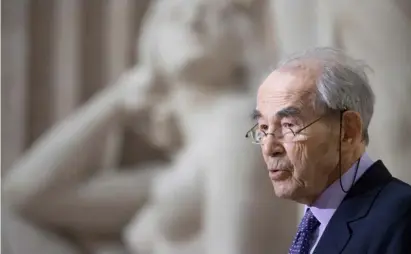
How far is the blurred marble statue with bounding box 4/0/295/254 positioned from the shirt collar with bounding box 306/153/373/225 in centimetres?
103

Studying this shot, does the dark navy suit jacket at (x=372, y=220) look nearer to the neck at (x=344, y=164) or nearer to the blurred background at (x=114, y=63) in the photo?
the neck at (x=344, y=164)

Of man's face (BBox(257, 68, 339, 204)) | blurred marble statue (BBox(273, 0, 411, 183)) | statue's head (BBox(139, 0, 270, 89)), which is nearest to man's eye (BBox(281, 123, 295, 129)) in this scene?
man's face (BBox(257, 68, 339, 204))

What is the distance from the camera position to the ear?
0.99 meters

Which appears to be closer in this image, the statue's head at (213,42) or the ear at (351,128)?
the ear at (351,128)

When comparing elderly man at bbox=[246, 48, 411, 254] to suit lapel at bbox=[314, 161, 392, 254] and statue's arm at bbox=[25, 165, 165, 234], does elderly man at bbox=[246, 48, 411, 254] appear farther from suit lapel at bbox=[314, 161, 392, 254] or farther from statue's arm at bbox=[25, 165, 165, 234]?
statue's arm at bbox=[25, 165, 165, 234]

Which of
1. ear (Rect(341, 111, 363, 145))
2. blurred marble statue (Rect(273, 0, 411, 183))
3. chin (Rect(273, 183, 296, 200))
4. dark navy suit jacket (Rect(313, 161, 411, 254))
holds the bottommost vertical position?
dark navy suit jacket (Rect(313, 161, 411, 254))

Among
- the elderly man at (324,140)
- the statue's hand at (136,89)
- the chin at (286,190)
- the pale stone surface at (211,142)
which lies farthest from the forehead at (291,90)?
the statue's hand at (136,89)

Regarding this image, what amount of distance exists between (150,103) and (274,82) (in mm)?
1268

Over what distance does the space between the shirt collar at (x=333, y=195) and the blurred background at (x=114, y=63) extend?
98cm

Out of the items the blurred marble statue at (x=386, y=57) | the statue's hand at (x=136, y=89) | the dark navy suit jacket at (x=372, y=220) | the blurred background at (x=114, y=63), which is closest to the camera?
the dark navy suit jacket at (x=372, y=220)

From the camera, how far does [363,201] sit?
3.21 feet

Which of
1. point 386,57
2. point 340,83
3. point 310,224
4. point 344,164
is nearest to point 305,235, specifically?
point 310,224

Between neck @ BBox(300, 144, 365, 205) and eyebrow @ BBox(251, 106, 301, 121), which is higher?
eyebrow @ BBox(251, 106, 301, 121)

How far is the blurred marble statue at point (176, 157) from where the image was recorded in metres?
2.09
